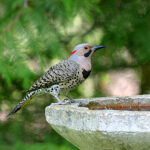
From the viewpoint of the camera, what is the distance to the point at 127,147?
2.33m

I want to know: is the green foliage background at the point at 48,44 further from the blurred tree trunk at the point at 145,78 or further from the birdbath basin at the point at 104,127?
the birdbath basin at the point at 104,127

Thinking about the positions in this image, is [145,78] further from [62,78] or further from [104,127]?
[104,127]

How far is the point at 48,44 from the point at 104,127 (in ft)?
7.21

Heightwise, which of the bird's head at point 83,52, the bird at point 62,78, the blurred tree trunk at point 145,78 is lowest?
the blurred tree trunk at point 145,78

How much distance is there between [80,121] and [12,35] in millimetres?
2066

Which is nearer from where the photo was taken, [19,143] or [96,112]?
[96,112]

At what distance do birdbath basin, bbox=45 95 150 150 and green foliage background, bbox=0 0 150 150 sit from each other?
58.2 inches

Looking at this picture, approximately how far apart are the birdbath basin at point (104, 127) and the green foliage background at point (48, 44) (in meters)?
1.48

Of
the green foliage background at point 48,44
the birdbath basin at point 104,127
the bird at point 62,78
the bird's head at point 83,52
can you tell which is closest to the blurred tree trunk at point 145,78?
the green foliage background at point 48,44

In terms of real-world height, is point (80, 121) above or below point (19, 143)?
above

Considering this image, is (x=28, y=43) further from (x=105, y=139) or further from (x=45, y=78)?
(x=105, y=139)

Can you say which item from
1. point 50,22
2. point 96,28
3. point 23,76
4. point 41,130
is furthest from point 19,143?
point 96,28

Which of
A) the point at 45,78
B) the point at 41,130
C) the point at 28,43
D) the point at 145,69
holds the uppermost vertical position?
the point at 28,43

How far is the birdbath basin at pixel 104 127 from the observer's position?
218cm
